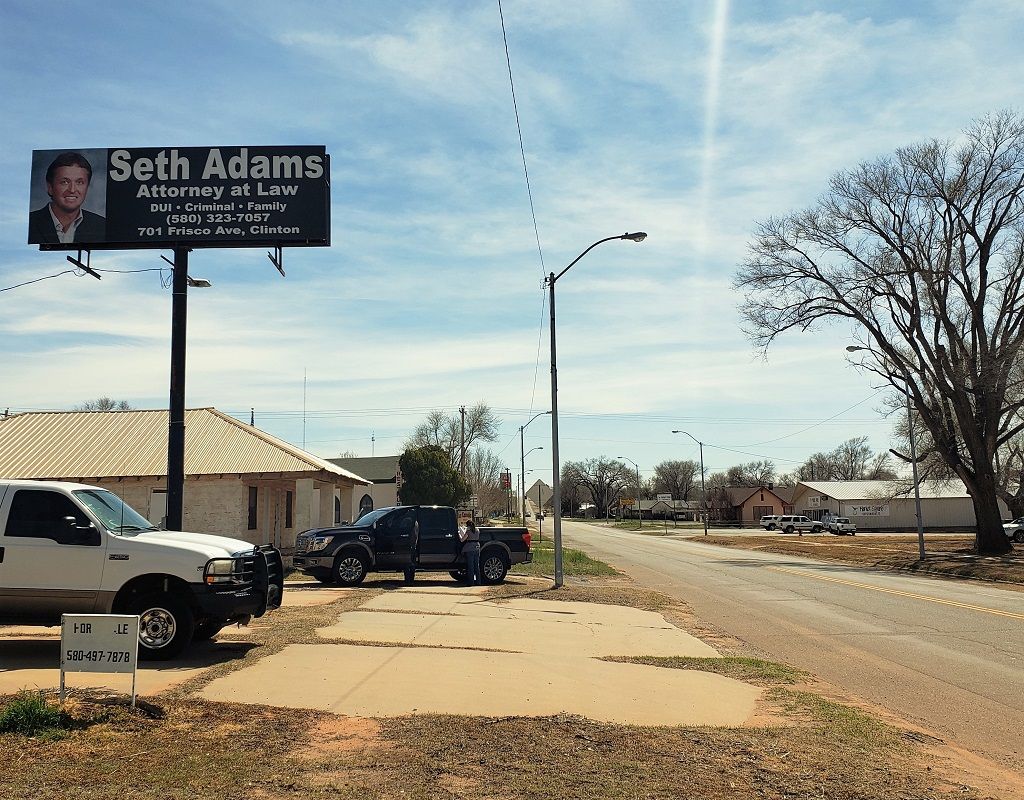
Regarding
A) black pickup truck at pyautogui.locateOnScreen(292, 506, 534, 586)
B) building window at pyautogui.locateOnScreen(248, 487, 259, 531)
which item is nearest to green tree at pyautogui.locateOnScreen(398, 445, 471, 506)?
building window at pyautogui.locateOnScreen(248, 487, 259, 531)

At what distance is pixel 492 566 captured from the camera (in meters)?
21.5

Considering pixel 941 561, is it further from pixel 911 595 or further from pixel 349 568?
pixel 349 568

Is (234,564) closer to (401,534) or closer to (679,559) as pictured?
(401,534)

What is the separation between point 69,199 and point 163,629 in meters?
13.5

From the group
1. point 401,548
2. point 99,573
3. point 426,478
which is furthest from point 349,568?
point 426,478

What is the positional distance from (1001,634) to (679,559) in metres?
24.4

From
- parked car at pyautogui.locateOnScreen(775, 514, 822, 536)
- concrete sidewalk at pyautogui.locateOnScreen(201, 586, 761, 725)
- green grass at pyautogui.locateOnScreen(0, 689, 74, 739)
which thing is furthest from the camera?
parked car at pyautogui.locateOnScreen(775, 514, 822, 536)

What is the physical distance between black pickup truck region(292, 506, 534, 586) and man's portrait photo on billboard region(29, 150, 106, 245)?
848 cm

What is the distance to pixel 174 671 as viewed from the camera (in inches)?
360

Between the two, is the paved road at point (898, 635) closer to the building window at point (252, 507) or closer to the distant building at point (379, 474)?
the building window at point (252, 507)

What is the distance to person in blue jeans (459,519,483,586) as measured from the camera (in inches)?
818

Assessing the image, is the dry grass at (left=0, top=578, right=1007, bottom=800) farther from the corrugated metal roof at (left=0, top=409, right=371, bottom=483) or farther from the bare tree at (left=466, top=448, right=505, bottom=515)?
the bare tree at (left=466, top=448, right=505, bottom=515)

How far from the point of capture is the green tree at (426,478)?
199 ft

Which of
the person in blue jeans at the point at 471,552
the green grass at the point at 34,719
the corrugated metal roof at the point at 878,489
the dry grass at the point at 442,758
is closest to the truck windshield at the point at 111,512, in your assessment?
the dry grass at the point at 442,758
